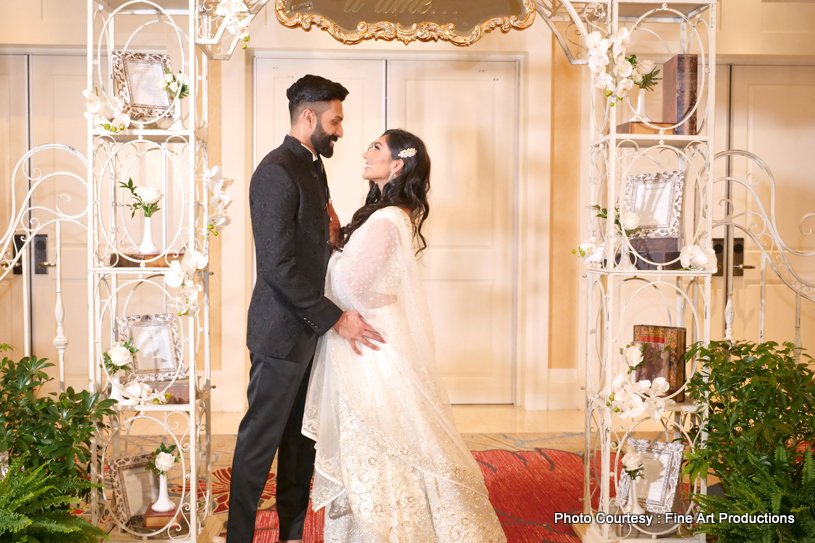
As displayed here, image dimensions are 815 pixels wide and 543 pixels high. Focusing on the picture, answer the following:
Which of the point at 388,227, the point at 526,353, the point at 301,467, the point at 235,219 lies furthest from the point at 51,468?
the point at 526,353

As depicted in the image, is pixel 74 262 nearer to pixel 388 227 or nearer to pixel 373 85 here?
pixel 373 85

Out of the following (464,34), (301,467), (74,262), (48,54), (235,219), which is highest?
(48,54)

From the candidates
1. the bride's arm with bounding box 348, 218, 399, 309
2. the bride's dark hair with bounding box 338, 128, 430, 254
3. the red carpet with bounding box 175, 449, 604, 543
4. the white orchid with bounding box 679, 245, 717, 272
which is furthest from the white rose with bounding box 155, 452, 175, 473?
the white orchid with bounding box 679, 245, 717, 272

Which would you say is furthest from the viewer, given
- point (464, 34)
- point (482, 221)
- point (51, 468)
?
point (482, 221)

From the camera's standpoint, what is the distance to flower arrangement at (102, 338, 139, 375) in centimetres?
247

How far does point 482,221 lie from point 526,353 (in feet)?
3.10

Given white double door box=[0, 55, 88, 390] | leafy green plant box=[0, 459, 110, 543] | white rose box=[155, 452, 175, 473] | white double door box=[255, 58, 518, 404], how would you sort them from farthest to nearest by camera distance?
1. white double door box=[255, 58, 518, 404]
2. white double door box=[0, 55, 88, 390]
3. white rose box=[155, 452, 175, 473]
4. leafy green plant box=[0, 459, 110, 543]

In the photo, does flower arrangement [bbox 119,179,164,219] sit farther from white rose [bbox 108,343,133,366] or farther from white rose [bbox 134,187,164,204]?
white rose [bbox 108,343,133,366]

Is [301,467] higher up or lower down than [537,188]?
lower down

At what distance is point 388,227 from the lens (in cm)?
246

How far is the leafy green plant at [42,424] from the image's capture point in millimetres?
2314

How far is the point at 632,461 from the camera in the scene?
8.55ft

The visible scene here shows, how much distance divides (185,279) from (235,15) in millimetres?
949

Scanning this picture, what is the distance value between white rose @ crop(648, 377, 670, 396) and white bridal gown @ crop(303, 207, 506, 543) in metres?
0.74
